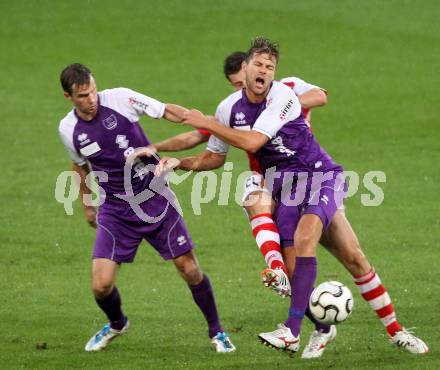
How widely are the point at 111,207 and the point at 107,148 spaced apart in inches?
25.7

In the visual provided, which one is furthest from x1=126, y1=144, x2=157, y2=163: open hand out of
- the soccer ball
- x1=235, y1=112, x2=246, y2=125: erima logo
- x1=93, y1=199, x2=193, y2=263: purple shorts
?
the soccer ball

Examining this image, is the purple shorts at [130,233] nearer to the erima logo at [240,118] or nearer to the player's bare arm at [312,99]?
the erima logo at [240,118]

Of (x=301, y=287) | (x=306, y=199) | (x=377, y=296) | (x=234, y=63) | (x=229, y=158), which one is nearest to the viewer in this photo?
(x=301, y=287)

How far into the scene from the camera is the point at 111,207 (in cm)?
1166

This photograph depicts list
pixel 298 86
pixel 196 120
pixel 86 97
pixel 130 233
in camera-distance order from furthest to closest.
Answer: pixel 298 86 → pixel 130 233 → pixel 86 97 → pixel 196 120

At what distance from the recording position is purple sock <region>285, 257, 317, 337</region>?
33.6ft

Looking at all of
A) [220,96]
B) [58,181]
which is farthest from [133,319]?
[220,96]

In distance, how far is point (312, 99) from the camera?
11.5m

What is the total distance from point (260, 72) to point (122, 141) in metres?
1.71

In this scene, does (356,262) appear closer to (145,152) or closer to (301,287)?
(301,287)

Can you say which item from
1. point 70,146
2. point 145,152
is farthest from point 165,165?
point 70,146

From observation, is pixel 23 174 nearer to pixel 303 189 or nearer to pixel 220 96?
pixel 220 96

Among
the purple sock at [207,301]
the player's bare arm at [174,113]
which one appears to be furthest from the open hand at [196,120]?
the purple sock at [207,301]

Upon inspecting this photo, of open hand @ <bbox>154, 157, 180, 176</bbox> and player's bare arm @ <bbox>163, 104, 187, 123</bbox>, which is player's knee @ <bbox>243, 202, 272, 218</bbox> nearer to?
open hand @ <bbox>154, 157, 180, 176</bbox>
